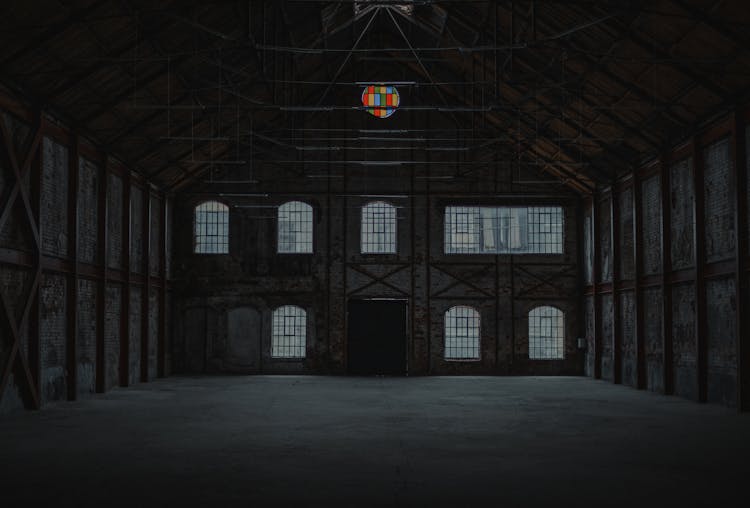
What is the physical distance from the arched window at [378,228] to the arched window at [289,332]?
336 cm

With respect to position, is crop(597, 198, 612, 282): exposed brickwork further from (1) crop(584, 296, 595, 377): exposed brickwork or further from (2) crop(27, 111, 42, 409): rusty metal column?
(2) crop(27, 111, 42, 409): rusty metal column

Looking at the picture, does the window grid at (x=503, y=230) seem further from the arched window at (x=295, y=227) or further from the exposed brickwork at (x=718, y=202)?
the exposed brickwork at (x=718, y=202)

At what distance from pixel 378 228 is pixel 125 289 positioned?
9657 millimetres

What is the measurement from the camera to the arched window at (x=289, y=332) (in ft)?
99.9

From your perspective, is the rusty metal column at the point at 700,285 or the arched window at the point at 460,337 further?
the arched window at the point at 460,337

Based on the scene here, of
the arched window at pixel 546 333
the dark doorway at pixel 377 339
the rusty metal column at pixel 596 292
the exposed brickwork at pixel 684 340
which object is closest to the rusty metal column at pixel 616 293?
the rusty metal column at pixel 596 292

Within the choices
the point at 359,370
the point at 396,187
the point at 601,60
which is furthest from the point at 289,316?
the point at 601,60

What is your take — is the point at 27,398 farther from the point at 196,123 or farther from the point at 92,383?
the point at 196,123

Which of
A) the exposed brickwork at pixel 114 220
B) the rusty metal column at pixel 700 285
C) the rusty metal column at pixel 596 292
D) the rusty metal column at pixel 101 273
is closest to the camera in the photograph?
the rusty metal column at pixel 700 285

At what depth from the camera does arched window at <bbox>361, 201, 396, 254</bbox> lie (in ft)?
101

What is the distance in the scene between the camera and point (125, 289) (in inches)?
985

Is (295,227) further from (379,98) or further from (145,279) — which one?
(145,279)

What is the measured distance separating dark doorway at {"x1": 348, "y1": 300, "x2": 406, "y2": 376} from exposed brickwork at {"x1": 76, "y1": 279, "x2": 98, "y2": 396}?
34.1 feet

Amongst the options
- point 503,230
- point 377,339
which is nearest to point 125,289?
point 377,339
